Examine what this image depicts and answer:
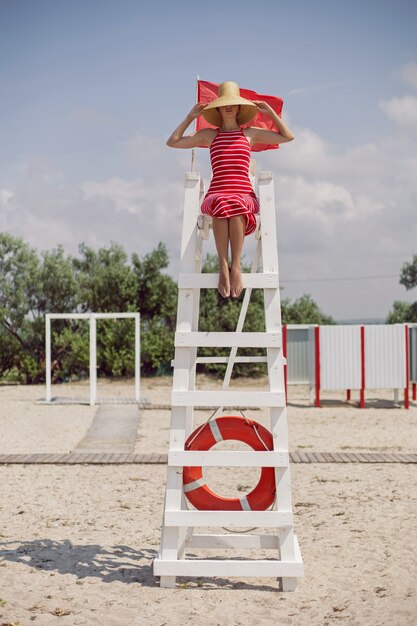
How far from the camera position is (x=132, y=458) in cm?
870

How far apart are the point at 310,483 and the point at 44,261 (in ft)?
55.9

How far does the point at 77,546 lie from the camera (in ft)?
17.6

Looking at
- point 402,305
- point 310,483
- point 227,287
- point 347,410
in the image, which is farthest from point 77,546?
point 402,305

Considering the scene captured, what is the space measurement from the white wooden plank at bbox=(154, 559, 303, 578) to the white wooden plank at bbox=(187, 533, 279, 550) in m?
0.21

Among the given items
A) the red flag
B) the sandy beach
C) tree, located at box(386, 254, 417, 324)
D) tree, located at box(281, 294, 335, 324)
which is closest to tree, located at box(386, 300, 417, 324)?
tree, located at box(386, 254, 417, 324)

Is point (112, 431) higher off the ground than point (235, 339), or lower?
lower

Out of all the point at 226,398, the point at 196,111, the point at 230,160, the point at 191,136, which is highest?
the point at 196,111

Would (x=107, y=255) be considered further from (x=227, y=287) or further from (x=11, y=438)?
(x=227, y=287)

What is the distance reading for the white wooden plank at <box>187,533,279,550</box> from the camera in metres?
4.67

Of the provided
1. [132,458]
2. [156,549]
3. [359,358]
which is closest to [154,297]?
[359,358]

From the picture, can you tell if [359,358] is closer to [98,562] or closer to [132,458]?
[132,458]

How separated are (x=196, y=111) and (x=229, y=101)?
0.27m

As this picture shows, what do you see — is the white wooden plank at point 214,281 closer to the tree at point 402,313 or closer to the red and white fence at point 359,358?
the red and white fence at point 359,358

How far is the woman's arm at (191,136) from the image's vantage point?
15.8ft
